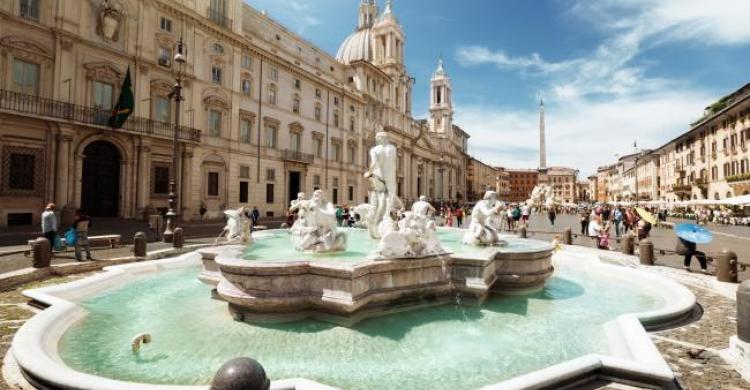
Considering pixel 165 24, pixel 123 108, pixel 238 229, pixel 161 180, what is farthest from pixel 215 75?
pixel 238 229

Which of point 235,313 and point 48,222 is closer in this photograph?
point 235,313

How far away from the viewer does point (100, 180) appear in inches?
787

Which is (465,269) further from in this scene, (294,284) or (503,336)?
(294,284)

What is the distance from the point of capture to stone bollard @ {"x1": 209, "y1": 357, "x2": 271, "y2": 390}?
177cm

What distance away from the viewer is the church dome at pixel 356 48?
54.3 metres

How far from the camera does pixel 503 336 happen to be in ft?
14.1

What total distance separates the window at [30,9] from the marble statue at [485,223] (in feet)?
73.3

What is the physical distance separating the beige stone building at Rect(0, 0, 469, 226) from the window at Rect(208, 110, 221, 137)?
7 cm

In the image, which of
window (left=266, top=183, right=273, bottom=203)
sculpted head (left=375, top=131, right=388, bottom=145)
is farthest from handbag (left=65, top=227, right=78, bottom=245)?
window (left=266, top=183, right=273, bottom=203)

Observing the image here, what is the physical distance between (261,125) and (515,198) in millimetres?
122257

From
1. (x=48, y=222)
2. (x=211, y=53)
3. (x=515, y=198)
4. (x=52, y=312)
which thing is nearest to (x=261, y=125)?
(x=211, y=53)

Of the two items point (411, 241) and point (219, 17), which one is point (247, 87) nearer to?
point (219, 17)

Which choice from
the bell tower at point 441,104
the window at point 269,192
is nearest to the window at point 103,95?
the window at point 269,192

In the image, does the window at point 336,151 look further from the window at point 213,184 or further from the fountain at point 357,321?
the fountain at point 357,321
